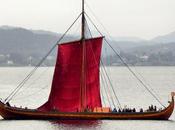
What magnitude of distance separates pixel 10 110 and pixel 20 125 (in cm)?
354

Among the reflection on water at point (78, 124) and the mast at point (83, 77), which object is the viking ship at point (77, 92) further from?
the reflection on water at point (78, 124)

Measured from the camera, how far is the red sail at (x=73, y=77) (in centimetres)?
8400

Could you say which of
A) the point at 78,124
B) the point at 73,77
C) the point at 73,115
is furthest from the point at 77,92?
the point at 78,124

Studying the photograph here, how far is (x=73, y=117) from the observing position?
82.5m

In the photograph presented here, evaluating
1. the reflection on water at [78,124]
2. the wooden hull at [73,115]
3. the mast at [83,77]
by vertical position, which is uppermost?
the mast at [83,77]

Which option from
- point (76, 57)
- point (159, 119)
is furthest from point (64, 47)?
point (159, 119)

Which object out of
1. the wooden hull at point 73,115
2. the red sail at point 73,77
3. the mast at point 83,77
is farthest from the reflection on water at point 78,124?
the red sail at point 73,77

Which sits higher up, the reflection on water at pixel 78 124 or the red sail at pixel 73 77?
the red sail at pixel 73 77

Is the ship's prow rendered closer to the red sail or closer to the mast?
the red sail

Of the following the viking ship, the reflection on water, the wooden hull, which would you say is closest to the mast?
the viking ship

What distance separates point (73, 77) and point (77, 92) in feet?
7.02

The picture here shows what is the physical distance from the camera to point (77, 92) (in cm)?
8506

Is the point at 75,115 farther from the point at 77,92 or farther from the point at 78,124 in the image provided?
the point at 77,92

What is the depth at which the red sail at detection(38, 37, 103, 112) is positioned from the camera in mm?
84000
